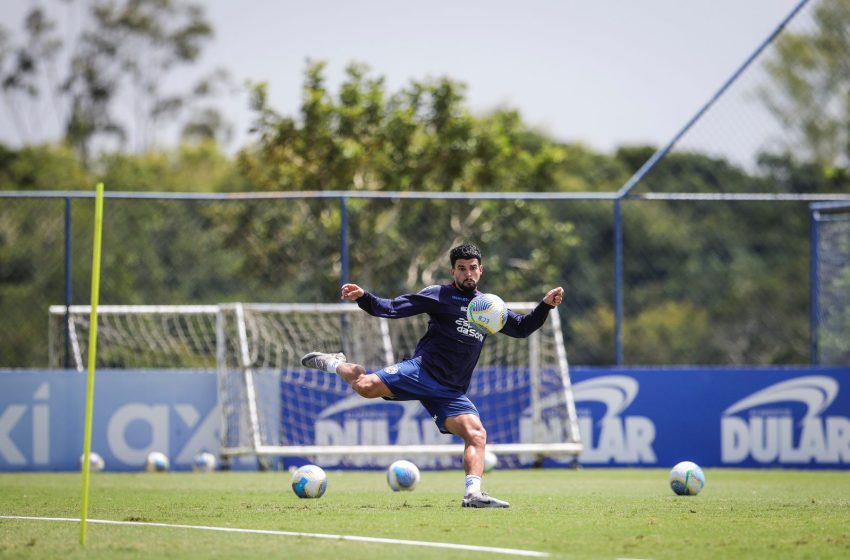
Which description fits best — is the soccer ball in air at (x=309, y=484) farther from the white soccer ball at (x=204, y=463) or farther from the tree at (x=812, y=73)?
the tree at (x=812, y=73)

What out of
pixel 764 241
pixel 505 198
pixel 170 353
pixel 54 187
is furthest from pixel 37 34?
pixel 505 198

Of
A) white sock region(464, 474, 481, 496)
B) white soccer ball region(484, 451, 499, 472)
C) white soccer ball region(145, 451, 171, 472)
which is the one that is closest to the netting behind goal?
white soccer ball region(484, 451, 499, 472)

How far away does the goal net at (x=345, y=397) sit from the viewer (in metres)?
18.2

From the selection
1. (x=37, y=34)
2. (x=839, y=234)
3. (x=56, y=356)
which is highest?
(x=37, y=34)

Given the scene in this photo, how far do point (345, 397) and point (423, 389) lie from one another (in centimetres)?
731

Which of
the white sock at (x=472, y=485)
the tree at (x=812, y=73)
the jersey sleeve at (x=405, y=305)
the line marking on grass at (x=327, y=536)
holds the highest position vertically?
the tree at (x=812, y=73)

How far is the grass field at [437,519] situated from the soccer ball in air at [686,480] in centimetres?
21

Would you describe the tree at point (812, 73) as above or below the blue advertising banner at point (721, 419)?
above

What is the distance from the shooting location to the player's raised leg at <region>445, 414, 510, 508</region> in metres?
10.7

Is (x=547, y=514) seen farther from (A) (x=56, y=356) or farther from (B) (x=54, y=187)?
(B) (x=54, y=187)

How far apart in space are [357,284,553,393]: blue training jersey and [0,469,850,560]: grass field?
117cm

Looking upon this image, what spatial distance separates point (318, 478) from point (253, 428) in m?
5.90

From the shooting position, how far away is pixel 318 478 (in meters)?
12.0

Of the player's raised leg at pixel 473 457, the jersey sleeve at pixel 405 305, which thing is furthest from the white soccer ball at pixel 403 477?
the jersey sleeve at pixel 405 305
